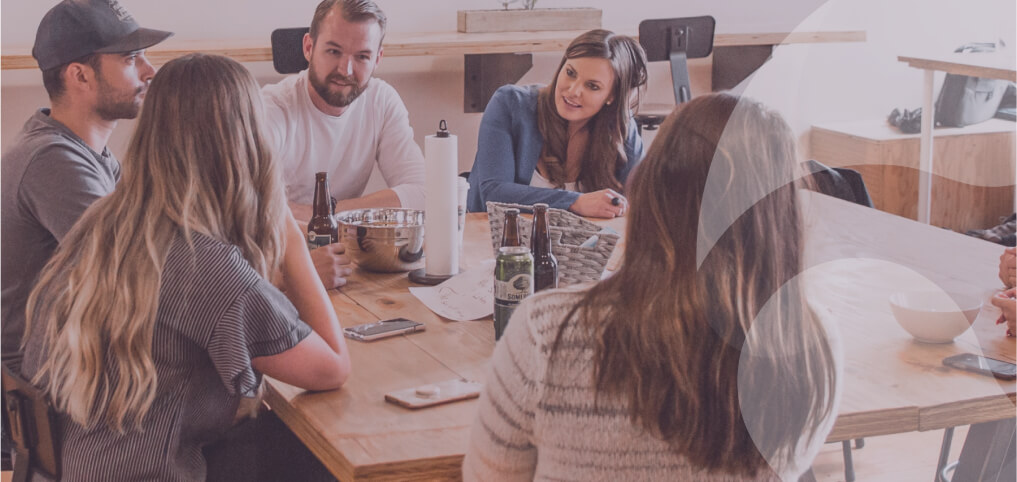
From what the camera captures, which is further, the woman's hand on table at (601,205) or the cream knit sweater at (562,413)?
the woman's hand on table at (601,205)

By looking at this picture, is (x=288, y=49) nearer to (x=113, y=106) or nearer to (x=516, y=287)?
(x=113, y=106)

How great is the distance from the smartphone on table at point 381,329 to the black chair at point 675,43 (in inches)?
99.2

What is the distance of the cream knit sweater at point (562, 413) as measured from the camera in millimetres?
1007

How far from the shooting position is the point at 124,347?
128 cm

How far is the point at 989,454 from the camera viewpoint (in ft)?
5.68

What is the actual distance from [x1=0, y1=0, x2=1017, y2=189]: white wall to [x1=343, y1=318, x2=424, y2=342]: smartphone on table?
186 cm

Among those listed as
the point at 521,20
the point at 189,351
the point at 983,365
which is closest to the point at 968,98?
the point at 521,20

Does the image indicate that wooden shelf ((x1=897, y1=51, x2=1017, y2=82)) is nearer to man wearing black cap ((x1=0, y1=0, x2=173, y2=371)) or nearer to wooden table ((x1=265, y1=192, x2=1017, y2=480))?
wooden table ((x1=265, y1=192, x2=1017, y2=480))

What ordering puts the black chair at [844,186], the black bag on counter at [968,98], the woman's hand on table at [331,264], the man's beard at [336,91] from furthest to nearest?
the black bag on counter at [968,98]
the man's beard at [336,91]
the black chair at [844,186]
the woman's hand on table at [331,264]

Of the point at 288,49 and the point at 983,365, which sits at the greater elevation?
the point at 288,49

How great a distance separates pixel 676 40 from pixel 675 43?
0.01 m

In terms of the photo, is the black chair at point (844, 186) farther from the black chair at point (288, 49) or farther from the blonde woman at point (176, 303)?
the black chair at point (288, 49)

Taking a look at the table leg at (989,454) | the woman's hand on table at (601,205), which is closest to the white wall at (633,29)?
the woman's hand on table at (601,205)

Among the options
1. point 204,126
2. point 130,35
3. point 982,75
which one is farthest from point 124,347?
point 982,75
